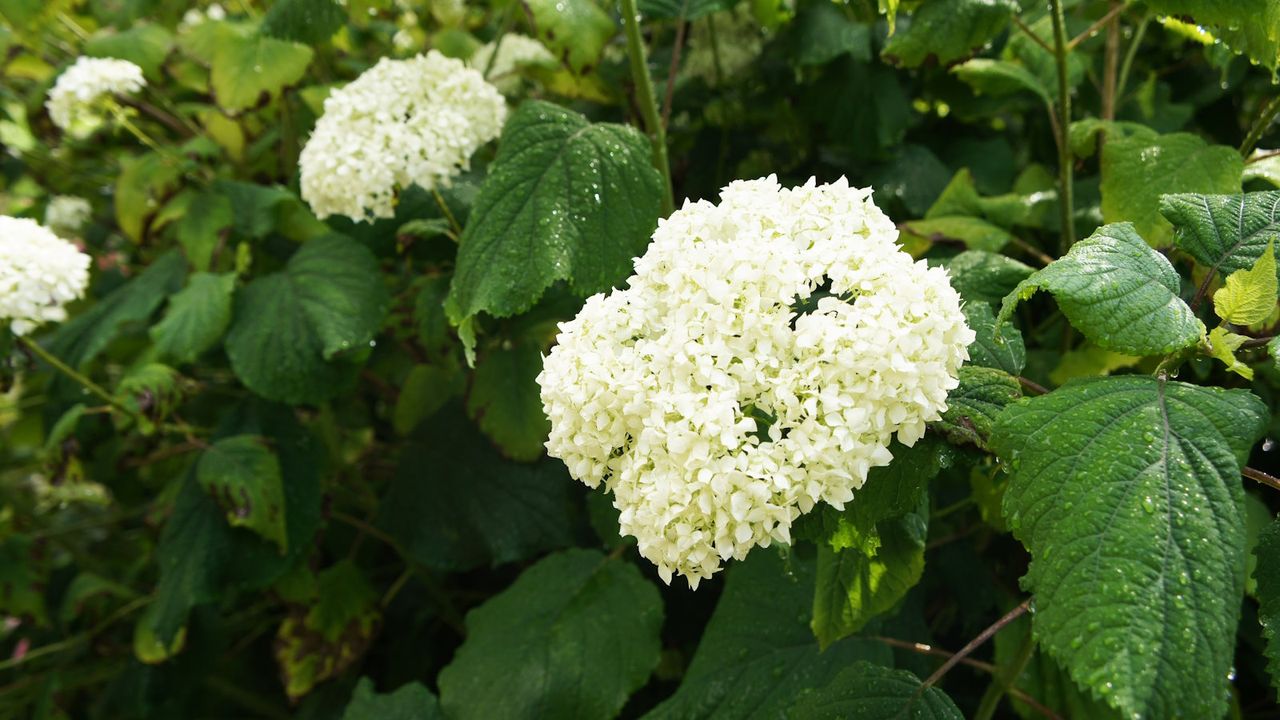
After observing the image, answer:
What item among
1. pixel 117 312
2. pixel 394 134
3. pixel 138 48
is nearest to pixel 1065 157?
pixel 394 134

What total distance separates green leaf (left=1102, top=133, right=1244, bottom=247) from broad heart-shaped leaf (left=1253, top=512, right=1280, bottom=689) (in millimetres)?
537

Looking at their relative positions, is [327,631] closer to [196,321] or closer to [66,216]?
[196,321]

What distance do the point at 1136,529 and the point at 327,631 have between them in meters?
1.87

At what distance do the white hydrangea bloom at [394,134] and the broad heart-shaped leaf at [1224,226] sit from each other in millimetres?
1154

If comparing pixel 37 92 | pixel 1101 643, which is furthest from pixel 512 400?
pixel 37 92

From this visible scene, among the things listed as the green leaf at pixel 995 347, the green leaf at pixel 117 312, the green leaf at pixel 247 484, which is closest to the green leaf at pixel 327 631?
the green leaf at pixel 247 484

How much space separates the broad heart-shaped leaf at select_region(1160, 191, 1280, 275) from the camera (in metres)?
1.05

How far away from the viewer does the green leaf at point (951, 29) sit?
1512 millimetres

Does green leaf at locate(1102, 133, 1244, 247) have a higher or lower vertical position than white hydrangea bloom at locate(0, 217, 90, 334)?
higher

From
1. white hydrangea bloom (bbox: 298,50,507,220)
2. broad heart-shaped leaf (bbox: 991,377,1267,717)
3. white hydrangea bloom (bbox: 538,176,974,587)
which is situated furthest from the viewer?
white hydrangea bloom (bbox: 298,50,507,220)

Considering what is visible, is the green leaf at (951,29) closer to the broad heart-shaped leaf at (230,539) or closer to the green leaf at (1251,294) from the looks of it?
the green leaf at (1251,294)

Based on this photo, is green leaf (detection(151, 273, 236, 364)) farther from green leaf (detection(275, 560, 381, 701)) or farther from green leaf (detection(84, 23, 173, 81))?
green leaf (detection(84, 23, 173, 81))

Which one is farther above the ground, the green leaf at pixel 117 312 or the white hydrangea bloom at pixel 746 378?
the white hydrangea bloom at pixel 746 378

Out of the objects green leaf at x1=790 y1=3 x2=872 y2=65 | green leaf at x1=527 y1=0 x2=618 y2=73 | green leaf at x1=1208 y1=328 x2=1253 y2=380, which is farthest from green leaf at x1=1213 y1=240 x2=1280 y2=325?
green leaf at x1=527 y1=0 x2=618 y2=73
